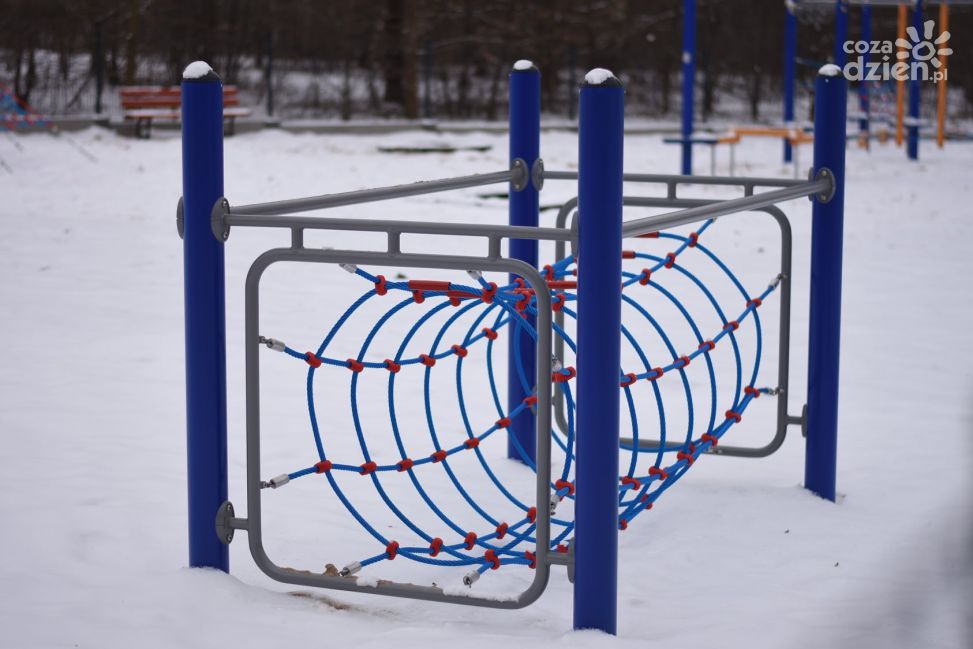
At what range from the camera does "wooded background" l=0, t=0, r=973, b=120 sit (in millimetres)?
19953

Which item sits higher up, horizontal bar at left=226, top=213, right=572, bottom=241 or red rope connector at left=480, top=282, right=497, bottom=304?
horizontal bar at left=226, top=213, right=572, bottom=241

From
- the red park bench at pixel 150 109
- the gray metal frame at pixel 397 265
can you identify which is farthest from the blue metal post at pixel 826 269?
the red park bench at pixel 150 109

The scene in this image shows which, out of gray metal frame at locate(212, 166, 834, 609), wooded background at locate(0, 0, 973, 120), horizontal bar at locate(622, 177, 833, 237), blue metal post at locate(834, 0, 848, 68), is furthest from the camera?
wooded background at locate(0, 0, 973, 120)

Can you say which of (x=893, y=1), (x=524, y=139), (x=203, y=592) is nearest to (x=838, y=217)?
(x=524, y=139)

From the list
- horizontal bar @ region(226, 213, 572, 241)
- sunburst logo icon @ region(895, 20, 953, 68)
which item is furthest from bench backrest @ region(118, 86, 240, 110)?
horizontal bar @ region(226, 213, 572, 241)

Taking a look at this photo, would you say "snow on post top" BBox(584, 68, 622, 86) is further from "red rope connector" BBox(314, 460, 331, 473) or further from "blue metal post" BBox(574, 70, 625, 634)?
"red rope connector" BBox(314, 460, 331, 473)

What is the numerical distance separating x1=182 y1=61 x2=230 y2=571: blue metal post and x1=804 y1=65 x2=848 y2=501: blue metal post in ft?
6.08

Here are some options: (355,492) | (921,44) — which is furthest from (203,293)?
(921,44)

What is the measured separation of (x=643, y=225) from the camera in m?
2.88

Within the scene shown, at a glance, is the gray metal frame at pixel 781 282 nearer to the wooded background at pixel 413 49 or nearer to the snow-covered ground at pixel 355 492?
the snow-covered ground at pixel 355 492

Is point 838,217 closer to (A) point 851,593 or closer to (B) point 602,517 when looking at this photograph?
(A) point 851,593

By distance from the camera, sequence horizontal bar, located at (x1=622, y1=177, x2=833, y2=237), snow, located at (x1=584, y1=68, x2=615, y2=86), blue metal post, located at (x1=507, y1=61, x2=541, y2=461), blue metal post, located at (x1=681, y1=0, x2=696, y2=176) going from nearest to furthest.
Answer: snow, located at (x1=584, y1=68, x2=615, y2=86) → horizontal bar, located at (x1=622, y1=177, x2=833, y2=237) → blue metal post, located at (x1=507, y1=61, x2=541, y2=461) → blue metal post, located at (x1=681, y1=0, x2=696, y2=176)

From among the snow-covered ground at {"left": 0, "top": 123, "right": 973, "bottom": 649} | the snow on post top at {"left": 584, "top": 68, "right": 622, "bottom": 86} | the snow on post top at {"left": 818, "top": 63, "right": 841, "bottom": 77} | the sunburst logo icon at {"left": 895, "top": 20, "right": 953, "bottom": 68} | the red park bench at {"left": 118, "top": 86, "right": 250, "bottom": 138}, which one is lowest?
the snow-covered ground at {"left": 0, "top": 123, "right": 973, "bottom": 649}

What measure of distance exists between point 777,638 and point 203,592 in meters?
1.37
